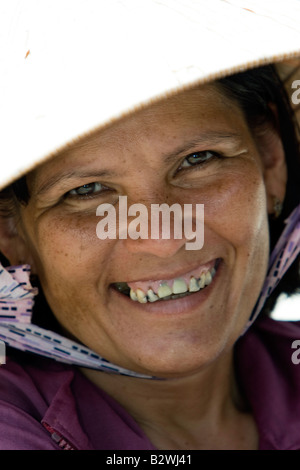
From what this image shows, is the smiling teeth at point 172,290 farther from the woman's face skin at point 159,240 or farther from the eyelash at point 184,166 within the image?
the eyelash at point 184,166

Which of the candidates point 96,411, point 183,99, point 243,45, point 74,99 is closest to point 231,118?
point 183,99

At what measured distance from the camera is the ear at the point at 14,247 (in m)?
1.67

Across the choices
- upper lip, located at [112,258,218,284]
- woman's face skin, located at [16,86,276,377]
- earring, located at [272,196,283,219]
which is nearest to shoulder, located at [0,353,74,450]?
woman's face skin, located at [16,86,276,377]

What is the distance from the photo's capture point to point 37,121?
1.02 metres

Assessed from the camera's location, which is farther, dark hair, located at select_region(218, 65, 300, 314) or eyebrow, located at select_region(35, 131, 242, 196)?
dark hair, located at select_region(218, 65, 300, 314)

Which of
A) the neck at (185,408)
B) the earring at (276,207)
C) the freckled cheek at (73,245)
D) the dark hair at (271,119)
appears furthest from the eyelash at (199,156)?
the neck at (185,408)

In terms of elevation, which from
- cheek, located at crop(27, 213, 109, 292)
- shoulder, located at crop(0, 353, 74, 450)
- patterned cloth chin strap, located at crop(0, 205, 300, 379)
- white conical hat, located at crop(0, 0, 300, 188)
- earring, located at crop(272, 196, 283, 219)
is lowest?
shoulder, located at crop(0, 353, 74, 450)

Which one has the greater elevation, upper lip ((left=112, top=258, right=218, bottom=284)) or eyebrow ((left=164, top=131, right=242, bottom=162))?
eyebrow ((left=164, top=131, right=242, bottom=162))

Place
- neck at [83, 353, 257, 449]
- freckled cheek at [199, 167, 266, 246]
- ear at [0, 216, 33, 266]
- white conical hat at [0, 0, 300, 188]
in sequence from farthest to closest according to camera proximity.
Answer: neck at [83, 353, 257, 449]
ear at [0, 216, 33, 266]
freckled cheek at [199, 167, 266, 246]
white conical hat at [0, 0, 300, 188]

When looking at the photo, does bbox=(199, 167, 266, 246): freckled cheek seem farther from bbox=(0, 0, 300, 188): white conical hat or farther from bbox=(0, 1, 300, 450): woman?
bbox=(0, 0, 300, 188): white conical hat

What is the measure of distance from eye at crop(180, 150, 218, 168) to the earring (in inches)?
16.2

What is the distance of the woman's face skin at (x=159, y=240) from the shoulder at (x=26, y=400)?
0.15 metres

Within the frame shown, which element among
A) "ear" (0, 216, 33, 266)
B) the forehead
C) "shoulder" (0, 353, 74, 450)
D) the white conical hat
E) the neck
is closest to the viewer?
the white conical hat

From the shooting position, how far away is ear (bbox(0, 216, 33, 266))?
1.67 meters
